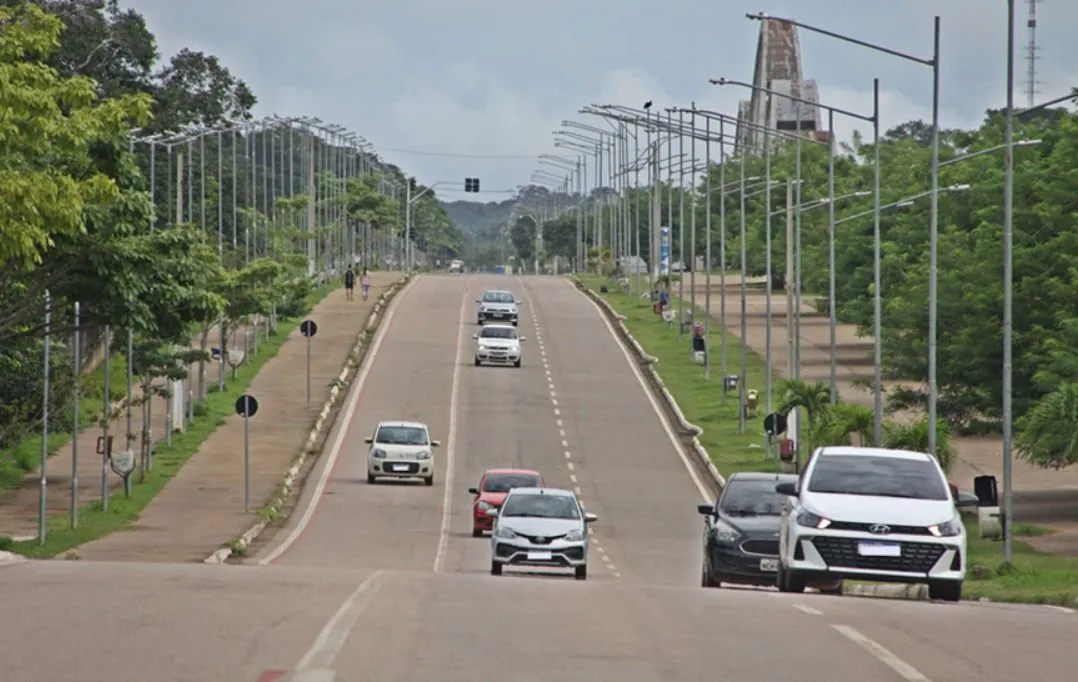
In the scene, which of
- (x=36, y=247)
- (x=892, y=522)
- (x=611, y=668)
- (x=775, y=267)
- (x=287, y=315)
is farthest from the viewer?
(x=775, y=267)

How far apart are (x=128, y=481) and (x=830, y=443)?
17.6m

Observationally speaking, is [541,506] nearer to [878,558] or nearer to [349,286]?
[878,558]

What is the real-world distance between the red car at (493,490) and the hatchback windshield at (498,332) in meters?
39.8

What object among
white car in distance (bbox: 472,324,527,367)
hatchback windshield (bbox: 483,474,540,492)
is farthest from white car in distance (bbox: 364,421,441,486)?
white car in distance (bbox: 472,324,527,367)

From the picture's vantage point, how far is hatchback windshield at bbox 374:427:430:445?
5619cm

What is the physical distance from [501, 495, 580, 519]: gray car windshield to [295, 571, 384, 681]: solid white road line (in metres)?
13.3

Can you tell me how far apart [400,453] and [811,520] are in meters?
33.6

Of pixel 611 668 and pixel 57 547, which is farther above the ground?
pixel 611 668

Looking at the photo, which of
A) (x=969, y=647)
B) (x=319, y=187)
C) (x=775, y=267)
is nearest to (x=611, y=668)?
(x=969, y=647)

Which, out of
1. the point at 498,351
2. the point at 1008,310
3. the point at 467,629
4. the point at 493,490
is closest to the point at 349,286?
the point at 498,351

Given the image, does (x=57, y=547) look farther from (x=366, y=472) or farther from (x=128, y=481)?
(x=366, y=472)

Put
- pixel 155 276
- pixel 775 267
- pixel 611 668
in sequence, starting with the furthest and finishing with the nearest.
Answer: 1. pixel 775 267
2. pixel 155 276
3. pixel 611 668

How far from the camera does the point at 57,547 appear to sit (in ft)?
131

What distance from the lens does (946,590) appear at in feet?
75.6
